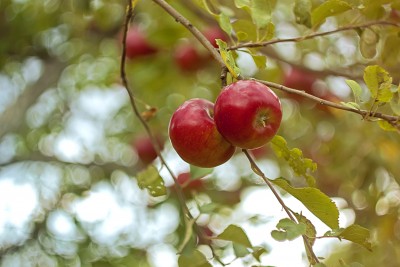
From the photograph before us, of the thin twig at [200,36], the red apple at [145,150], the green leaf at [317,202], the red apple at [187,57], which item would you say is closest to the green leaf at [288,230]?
the green leaf at [317,202]

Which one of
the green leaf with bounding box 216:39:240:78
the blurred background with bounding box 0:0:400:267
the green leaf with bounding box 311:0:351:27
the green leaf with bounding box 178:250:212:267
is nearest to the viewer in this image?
the green leaf with bounding box 216:39:240:78

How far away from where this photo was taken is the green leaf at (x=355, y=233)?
102cm

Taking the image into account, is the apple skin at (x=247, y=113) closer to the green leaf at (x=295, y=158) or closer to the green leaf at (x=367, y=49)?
the green leaf at (x=295, y=158)

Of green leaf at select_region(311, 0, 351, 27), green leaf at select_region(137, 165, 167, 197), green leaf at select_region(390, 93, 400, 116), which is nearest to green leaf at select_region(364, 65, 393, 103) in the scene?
green leaf at select_region(390, 93, 400, 116)

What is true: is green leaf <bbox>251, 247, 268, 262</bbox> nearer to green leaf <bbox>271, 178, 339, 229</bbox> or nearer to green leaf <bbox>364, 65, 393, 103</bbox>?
green leaf <bbox>271, 178, 339, 229</bbox>

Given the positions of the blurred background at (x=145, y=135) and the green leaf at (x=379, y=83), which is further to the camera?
the blurred background at (x=145, y=135)

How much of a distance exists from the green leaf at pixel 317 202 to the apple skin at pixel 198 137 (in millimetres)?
102

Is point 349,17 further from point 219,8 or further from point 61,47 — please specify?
point 61,47

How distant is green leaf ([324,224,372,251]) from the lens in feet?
3.33

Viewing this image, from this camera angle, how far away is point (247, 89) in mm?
961

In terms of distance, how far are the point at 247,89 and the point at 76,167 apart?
6.98 ft

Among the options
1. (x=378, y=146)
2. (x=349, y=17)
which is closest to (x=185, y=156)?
(x=349, y=17)

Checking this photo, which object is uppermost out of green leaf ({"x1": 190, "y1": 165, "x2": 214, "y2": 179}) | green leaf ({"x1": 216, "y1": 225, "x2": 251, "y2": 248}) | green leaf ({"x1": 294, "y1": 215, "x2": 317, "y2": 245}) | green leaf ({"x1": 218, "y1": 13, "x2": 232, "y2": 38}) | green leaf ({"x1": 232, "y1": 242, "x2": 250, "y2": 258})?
green leaf ({"x1": 218, "y1": 13, "x2": 232, "y2": 38})

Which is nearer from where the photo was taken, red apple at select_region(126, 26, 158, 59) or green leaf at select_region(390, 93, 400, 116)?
green leaf at select_region(390, 93, 400, 116)
